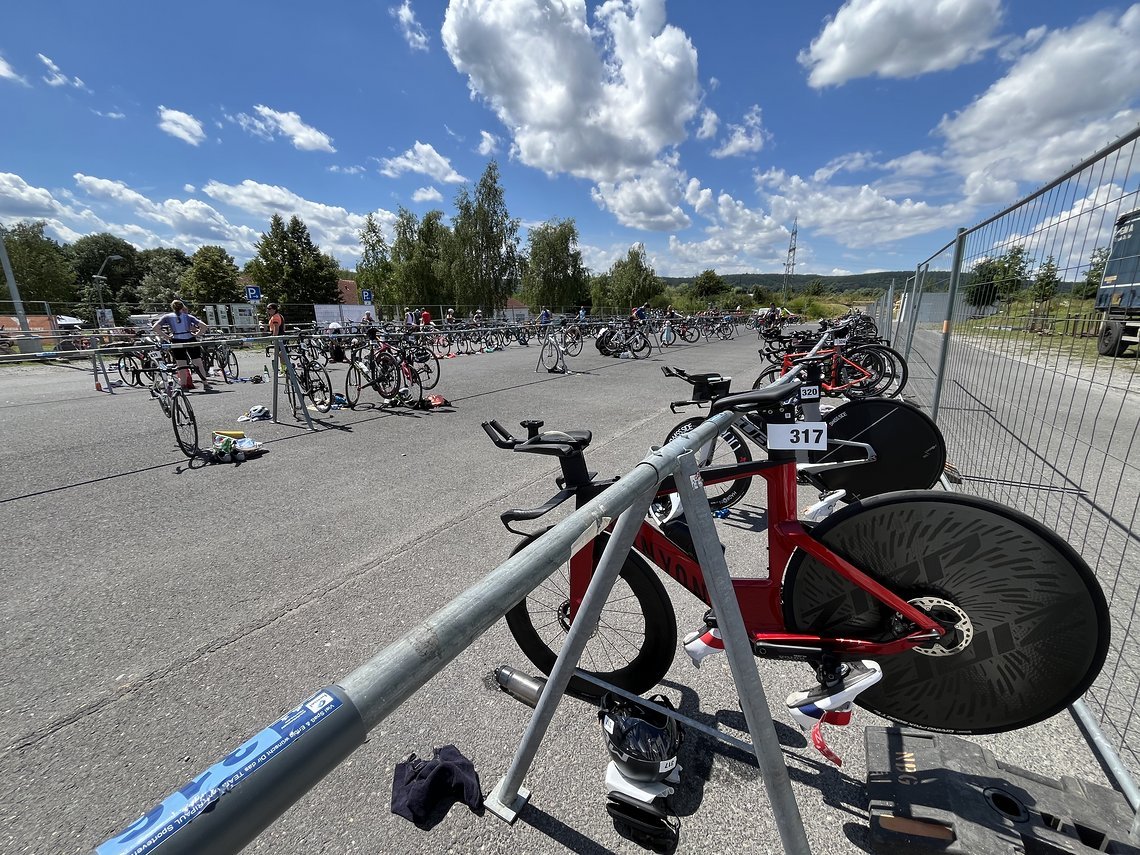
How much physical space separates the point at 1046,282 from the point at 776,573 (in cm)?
273

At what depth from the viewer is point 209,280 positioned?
5297 centimetres

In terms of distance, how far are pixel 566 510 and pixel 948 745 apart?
8.46 ft

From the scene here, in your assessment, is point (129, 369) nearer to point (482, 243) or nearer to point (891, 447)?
point (891, 447)

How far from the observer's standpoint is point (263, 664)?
7.88 ft

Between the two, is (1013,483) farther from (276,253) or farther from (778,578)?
(276,253)

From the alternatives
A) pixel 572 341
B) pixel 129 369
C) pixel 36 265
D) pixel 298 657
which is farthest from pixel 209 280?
pixel 298 657

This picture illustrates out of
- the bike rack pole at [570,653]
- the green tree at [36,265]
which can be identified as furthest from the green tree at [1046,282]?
the green tree at [36,265]

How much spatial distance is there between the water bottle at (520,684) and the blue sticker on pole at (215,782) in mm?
1698

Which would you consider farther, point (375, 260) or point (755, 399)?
point (375, 260)

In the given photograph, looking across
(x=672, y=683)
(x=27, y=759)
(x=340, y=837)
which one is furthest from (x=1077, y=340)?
(x=27, y=759)

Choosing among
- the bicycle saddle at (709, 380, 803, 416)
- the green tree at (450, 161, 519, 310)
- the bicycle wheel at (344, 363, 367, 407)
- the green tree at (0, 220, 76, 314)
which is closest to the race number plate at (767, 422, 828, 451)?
the bicycle saddle at (709, 380, 803, 416)

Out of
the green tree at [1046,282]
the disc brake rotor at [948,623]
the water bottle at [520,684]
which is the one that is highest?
the green tree at [1046,282]

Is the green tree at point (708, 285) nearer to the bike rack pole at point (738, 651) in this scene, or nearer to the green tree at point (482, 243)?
the green tree at point (482, 243)

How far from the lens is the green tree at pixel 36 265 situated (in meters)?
45.6
